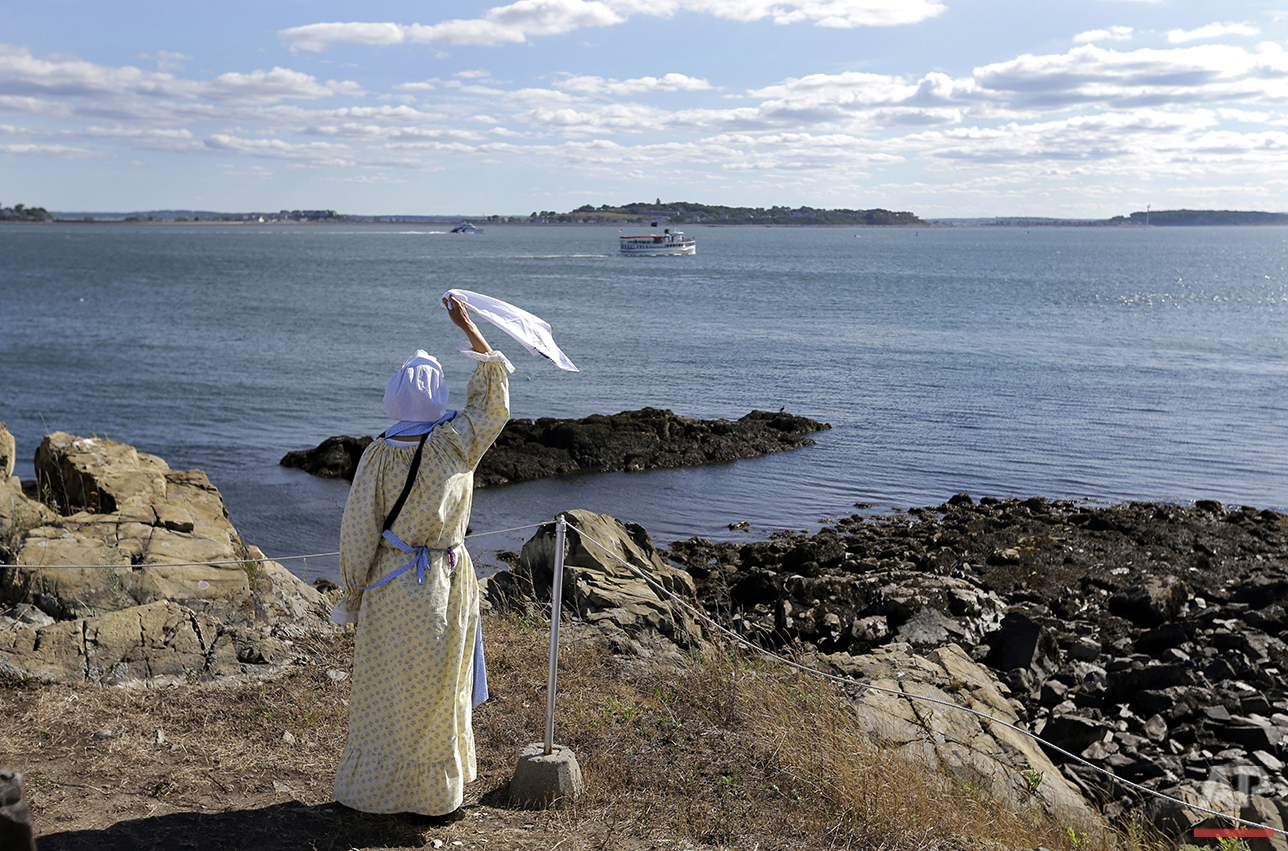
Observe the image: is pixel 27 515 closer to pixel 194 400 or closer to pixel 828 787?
pixel 828 787

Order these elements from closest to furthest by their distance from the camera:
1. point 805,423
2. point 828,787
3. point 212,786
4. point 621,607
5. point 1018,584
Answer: point 212,786 < point 828,787 < point 621,607 < point 1018,584 < point 805,423

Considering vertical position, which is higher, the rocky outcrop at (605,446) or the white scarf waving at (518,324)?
the white scarf waving at (518,324)

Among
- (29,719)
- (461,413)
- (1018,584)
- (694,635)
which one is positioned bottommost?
(1018,584)

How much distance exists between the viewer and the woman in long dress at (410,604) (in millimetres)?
4234

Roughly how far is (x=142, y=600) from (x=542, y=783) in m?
3.68

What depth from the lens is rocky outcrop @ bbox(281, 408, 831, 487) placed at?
68.7 feet

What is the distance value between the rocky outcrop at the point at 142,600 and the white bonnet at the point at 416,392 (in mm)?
2832

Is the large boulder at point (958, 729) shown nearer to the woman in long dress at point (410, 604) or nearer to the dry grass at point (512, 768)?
Result: the dry grass at point (512, 768)

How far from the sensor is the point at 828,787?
5.08m

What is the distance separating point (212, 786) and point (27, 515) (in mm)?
4318

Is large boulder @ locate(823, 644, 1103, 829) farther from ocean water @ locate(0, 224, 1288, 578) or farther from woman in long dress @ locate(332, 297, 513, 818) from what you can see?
ocean water @ locate(0, 224, 1288, 578)

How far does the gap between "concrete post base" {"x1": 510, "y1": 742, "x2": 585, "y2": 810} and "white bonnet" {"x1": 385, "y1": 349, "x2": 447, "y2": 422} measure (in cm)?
174

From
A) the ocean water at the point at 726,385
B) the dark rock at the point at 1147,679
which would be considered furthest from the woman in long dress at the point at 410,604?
the ocean water at the point at 726,385

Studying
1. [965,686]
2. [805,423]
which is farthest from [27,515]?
[805,423]
